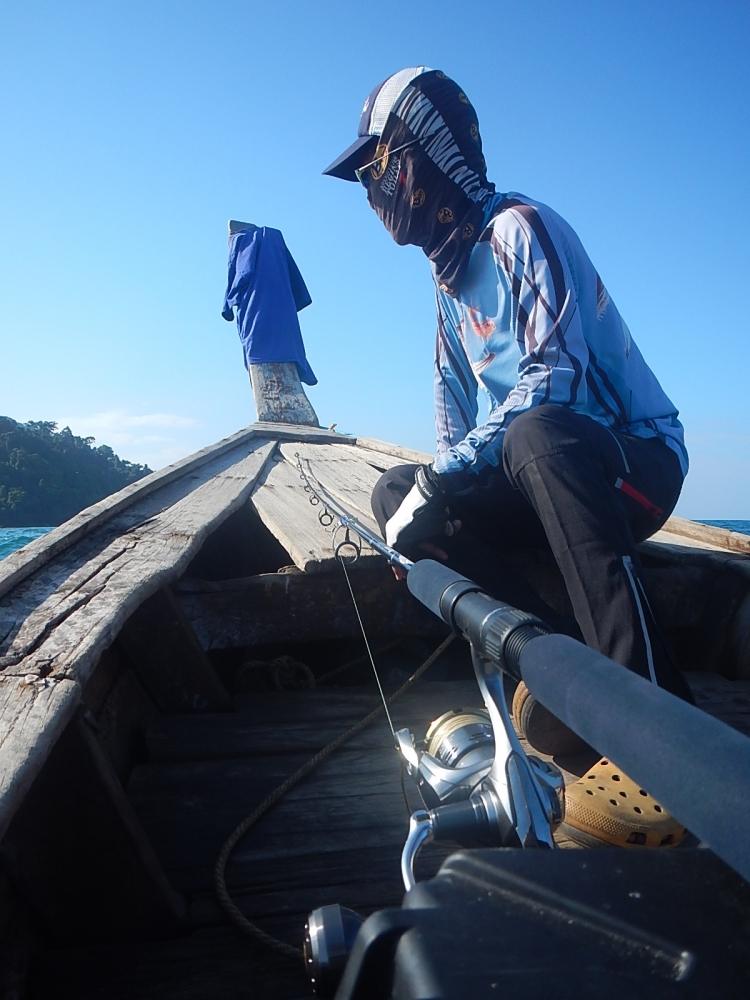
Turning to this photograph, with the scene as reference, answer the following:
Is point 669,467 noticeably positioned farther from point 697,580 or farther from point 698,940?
point 698,940

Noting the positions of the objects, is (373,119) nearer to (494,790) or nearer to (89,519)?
(89,519)

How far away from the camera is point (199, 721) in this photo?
1.89 meters

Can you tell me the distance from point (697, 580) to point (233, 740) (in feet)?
4.83

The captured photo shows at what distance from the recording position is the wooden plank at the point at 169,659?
188 centimetres

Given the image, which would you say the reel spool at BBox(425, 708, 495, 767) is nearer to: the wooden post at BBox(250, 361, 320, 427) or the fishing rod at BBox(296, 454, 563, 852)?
the fishing rod at BBox(296, 454, 563, 852)

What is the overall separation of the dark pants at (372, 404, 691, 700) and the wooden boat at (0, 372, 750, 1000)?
264mm

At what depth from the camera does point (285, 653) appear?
2.36 m

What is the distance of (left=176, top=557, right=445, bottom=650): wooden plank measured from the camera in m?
2.05

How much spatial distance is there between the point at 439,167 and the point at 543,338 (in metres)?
0.75

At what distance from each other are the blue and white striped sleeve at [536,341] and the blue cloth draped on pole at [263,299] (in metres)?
6.34

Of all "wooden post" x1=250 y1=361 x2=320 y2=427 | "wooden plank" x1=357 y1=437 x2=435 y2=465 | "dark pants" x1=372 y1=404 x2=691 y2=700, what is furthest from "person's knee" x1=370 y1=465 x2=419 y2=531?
"wooden post" x1=250 y1=361 x2=320 y2=427

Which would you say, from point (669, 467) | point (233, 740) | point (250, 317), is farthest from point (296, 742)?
point (250, 317)

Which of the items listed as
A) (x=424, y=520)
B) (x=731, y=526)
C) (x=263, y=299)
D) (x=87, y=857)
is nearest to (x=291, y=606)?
(x=424, y=520)

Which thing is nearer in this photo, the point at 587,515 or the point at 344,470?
the point at 587,515
